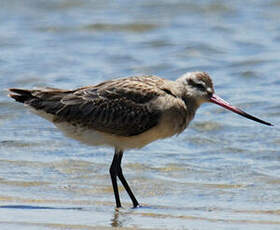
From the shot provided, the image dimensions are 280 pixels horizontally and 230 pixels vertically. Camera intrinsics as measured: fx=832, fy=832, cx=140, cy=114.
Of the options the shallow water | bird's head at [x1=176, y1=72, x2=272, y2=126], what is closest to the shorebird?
bird's head at [x1=176, y1=72, x2=272, y2=126]

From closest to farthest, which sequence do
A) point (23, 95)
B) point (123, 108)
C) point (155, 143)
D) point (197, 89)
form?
point (123, 108) < point (197, 89) < point (23, 95) < point (155, 143)

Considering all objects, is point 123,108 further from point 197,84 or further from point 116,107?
point 197,84

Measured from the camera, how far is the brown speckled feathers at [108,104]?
8.57 m

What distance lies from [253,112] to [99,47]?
5309mm

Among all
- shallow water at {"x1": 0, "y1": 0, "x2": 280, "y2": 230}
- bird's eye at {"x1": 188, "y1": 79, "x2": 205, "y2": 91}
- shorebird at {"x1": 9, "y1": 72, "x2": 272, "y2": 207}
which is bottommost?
shallow water at {"x1": 0, "y1": 0, "x2": 280, "y2": 230}

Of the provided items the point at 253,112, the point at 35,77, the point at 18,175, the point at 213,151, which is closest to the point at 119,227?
the point at 18,175

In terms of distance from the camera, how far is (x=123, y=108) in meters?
8.65

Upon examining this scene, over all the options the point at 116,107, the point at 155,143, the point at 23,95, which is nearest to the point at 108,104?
the point at 116,107

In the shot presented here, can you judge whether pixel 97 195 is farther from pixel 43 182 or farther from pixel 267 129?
pixel 267 129

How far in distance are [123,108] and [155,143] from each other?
213 cm

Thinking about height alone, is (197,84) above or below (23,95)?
above

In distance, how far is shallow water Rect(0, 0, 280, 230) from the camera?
7.85m

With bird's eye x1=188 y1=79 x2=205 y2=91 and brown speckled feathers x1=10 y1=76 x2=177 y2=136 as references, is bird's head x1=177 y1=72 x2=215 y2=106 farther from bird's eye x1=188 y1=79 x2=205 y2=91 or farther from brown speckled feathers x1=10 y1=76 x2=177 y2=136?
brown speckled feathers x1=10 y1=76 x2=177 y2=136

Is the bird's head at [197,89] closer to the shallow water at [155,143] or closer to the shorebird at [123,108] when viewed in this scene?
the shorebird at [123,108]
